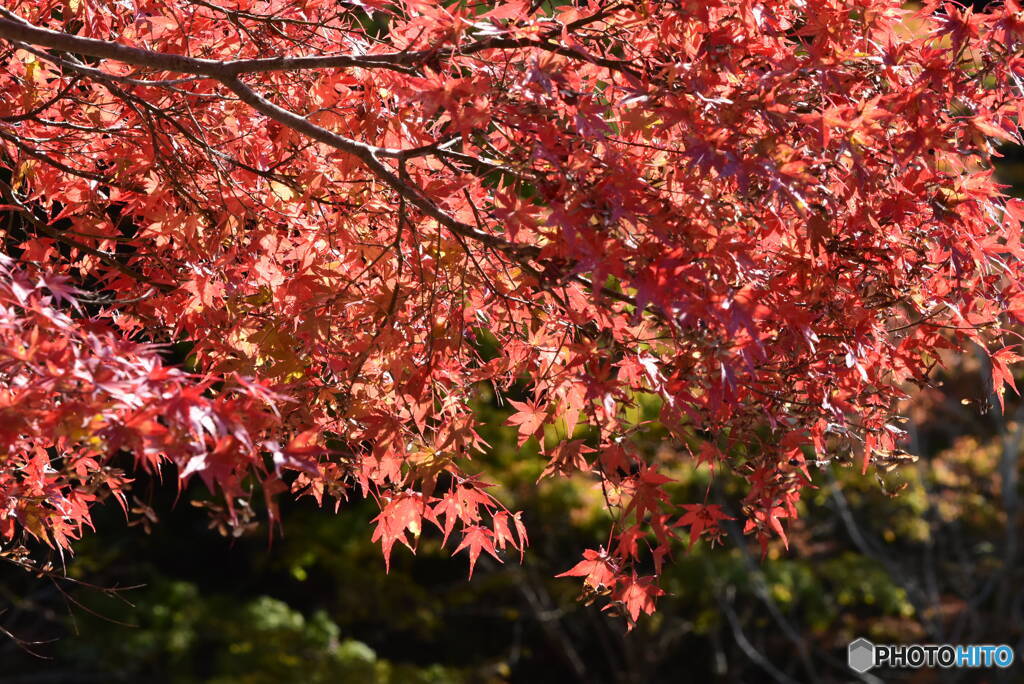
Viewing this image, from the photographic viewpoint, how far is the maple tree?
1604 millimetres

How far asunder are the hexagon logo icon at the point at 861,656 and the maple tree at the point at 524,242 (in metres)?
4.02

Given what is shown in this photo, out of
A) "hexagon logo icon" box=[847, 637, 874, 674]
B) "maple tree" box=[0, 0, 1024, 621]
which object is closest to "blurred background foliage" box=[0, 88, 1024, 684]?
"hexagon logo icon" box=[847, 637, 874, 674]

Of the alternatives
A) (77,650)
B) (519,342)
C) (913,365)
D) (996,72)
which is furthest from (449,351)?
(77,650)

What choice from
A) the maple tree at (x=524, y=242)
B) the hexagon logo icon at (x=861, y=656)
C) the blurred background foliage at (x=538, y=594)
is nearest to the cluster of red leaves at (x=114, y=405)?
the maple tree at (x=524, y=242)

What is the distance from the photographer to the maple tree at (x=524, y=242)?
160 cm

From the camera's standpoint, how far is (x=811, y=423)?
6.85ft

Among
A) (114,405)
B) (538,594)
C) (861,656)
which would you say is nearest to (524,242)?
(114,405)

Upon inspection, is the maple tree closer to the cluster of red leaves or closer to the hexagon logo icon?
the cluster of red leaves

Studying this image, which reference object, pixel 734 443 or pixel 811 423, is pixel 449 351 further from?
pixel 811 423

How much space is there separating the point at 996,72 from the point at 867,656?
15.6 ft

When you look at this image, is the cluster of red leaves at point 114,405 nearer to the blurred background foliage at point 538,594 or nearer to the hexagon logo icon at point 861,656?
the blurred background foliage at point 538,594

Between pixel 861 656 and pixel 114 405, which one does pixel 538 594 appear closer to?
pixel 861 656

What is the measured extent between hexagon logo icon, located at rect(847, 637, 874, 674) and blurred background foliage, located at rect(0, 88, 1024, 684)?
0.11m

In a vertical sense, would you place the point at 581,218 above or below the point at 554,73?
below
